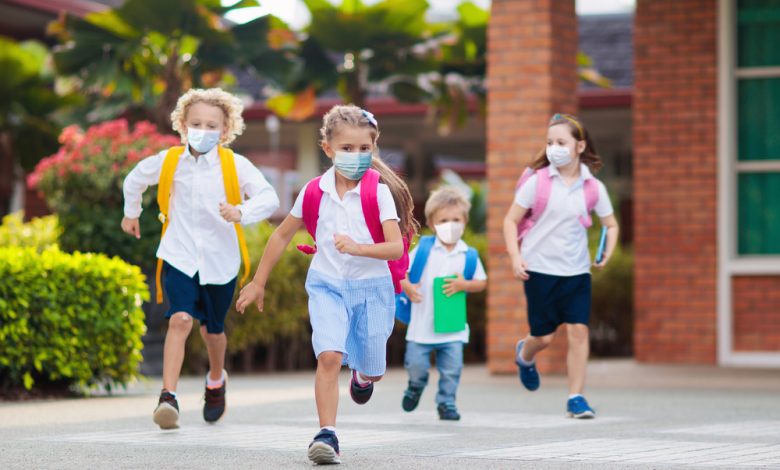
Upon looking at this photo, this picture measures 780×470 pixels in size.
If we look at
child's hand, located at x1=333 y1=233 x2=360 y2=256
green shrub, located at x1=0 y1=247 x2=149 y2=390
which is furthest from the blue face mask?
green shrub, located at x1=0 y1=247 x2=149 y2=390

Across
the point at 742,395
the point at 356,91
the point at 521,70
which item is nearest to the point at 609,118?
the point at 356,91

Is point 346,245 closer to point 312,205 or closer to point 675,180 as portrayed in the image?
point 312,205

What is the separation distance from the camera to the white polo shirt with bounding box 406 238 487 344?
358 inches

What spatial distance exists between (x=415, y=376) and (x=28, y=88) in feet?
43.2

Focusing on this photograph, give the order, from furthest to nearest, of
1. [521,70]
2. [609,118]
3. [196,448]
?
1. [609,118]
2. [521,70]
3. [196,448]

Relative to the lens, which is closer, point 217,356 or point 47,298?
point 217,356

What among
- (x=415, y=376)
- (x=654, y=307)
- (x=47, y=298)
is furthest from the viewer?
(x=654, y=307)

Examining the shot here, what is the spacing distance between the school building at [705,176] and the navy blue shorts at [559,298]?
384 cm

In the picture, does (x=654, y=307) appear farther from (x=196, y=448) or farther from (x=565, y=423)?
(x=196, y=448)

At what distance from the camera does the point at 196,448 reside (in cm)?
699

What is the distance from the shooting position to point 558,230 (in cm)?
916

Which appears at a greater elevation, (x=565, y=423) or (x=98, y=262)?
Result: (x=98, y=262)

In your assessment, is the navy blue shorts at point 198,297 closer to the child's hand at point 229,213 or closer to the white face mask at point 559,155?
the child's hand at point 229,213

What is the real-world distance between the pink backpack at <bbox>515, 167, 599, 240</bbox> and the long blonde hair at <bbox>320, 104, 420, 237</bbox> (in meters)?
2.06
